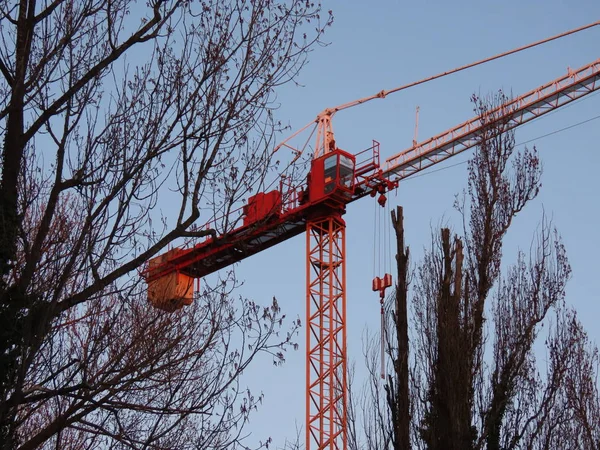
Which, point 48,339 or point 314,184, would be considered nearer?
point 48,339

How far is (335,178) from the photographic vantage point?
2938 centimetres

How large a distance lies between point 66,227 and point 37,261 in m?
0.95

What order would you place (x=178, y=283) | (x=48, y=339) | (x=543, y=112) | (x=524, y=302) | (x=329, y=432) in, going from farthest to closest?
1. (x=543, y=112)
2. (x=329, y=432)
3. (x=524, y=302)
4. (x=178, y=283)
5. (x=48, y=339)

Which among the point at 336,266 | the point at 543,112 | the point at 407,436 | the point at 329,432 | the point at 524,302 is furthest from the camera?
the point at 543,112

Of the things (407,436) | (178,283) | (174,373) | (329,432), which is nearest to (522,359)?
(407,436)

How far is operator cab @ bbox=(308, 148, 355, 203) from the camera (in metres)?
29.2

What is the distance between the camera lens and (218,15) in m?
8.06

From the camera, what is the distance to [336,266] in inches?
1235

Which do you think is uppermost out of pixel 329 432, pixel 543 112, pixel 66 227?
pixel 543 112

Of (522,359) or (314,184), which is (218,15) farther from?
(314,184)

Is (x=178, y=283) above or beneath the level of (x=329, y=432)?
beneath

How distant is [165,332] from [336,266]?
77.5 feet

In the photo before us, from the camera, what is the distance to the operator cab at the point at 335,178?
95.9 feet

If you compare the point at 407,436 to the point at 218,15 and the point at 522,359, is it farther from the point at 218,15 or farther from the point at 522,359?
the point at 218,15
